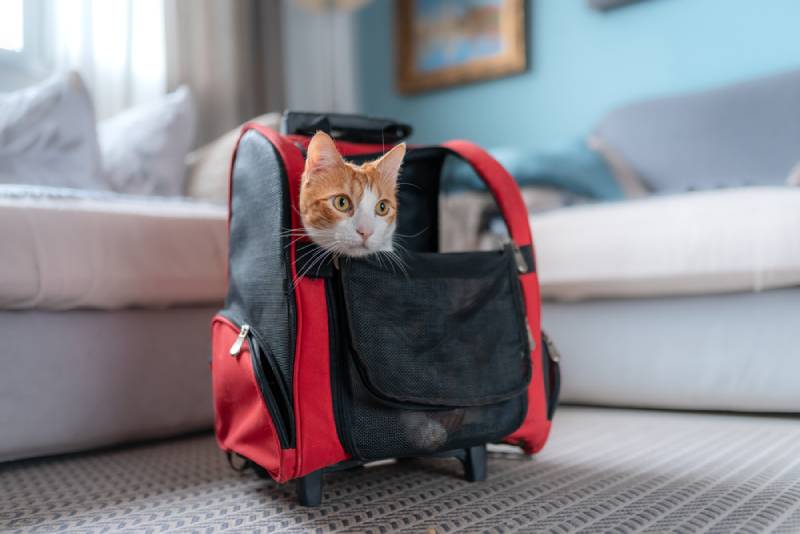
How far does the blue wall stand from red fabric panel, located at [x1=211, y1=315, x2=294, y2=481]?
1.48m

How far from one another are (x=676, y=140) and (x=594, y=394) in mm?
925

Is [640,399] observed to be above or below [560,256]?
below

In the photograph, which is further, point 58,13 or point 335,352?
point 58,13

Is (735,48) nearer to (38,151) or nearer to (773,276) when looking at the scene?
(773,276)

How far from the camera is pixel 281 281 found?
0.83 metres

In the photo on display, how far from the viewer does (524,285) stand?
97 cm

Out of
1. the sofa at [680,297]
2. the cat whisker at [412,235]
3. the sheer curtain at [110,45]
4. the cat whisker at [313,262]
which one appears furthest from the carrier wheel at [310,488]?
the sheer curtain at [110,45]

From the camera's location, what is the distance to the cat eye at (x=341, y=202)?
2.65ft

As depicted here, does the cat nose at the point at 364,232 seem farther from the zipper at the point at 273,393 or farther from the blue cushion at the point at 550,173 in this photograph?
the blue cushion at the point at 550,173

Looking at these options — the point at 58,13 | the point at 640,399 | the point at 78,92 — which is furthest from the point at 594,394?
the point at 58,13

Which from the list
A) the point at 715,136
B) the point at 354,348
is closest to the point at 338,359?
the point at 354,348

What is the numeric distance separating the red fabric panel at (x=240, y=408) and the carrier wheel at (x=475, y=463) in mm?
277

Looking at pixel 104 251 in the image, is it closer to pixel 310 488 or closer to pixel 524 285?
pixel 310 488

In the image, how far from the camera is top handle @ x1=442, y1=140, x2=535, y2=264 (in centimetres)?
99
